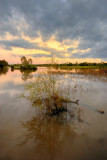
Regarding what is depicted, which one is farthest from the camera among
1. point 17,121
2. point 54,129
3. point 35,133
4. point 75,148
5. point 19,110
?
point 19,110

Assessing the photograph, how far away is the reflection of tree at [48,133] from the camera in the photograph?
145 inches

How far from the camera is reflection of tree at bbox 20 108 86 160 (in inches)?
145

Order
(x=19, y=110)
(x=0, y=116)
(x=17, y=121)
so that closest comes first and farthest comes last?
(x=17, y=121), (x=0, y=116), (x=19, y=110)

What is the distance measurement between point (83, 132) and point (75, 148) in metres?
1.08

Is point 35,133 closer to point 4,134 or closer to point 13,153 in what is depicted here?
point 13,153

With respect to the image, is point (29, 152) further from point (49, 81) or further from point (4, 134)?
point (49, 81)

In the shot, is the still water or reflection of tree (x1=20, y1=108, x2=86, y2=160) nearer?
the still water

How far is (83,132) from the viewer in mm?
4711

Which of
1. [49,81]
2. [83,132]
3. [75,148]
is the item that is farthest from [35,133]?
[49,81]

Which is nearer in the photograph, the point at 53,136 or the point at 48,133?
the point at 53,136

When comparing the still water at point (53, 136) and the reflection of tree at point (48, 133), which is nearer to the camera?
the still water at point (53, 136)

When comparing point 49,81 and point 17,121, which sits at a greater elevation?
point 49,81

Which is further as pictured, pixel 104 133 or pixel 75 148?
pixel 104 133

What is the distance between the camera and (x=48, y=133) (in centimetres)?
460
